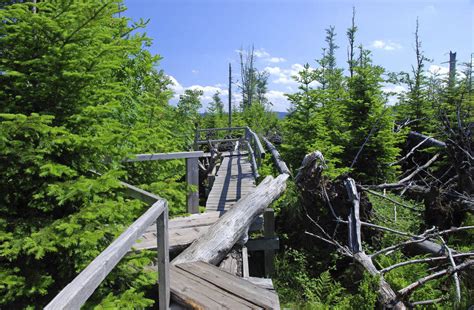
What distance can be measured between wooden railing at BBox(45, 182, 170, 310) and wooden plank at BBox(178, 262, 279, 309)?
659 mm

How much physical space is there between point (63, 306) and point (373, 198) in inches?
374

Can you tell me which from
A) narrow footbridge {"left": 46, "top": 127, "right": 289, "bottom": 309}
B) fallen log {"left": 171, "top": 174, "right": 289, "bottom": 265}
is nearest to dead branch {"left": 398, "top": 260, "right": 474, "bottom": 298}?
narrow footbridge {"left": 46, "top": 127, "right": 289, "bottom": 309}

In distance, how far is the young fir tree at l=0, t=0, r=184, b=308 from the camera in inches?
118

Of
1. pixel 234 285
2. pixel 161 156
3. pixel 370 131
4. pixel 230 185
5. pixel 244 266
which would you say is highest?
pixel 370 131

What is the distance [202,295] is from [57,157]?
1.94 metres

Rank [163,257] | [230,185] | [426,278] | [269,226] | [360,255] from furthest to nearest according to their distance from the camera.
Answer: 1. [230,185]
2. [269,226]
3. [360,255]
4. [426,278]
5. [163,257]

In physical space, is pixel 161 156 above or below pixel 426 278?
above

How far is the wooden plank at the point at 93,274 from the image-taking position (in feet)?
5.38

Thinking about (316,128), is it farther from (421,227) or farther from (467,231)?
(467,231)

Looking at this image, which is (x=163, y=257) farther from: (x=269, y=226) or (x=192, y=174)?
(x=269, y=226)

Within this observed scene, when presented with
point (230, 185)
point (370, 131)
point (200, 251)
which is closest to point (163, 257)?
point (200, 251)

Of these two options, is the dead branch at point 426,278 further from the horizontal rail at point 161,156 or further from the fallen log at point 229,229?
the horizontal rail at point 161,156

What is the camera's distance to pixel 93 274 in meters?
1.88

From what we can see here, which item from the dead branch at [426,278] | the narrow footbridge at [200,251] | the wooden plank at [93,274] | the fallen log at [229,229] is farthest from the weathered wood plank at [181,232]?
the dead branch at [426,278]
